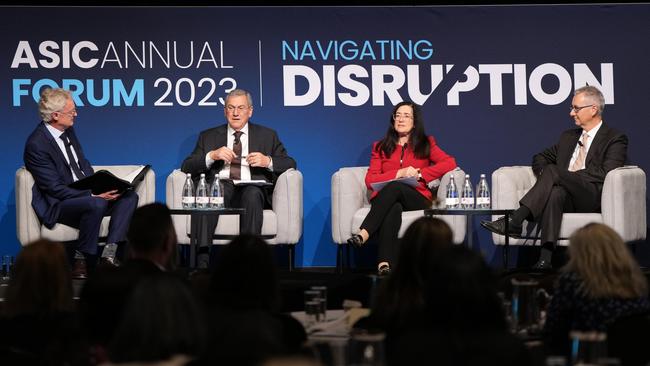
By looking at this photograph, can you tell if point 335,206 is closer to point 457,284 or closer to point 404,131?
point 404,131

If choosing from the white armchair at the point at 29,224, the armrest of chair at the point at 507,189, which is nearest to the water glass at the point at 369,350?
the white armchair at the point at 29,224

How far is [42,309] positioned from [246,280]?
665mm

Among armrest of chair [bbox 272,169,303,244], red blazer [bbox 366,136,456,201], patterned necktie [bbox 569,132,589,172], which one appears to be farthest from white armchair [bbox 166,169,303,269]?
patterned necktie [bbox 569,132,589,172]

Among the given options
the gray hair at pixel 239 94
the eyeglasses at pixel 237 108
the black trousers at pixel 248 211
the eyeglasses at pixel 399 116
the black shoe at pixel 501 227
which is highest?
the gray hair at pixel 239 94

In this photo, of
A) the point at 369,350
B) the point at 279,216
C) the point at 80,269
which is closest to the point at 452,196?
the point at 279,216

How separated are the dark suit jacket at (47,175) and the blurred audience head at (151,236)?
3.16 meters

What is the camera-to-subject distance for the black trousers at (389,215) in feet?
22.3

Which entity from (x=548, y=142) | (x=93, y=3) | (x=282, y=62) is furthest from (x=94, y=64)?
(x=548, y=142)

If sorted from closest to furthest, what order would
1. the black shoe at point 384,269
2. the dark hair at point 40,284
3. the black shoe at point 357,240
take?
the dark hair at point 40,284
the black shoe at point 384,269
the black shoe at point 357,240

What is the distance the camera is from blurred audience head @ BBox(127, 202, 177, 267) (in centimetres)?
381

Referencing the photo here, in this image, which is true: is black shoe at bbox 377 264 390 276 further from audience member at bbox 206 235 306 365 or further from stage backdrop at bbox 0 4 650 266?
audience member at bbox 206 235 306 365

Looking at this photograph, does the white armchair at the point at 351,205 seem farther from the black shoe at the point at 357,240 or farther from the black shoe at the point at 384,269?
the black shoe at the point at 384,269

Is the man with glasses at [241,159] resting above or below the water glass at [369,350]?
above

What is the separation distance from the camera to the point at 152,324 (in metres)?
2.76
